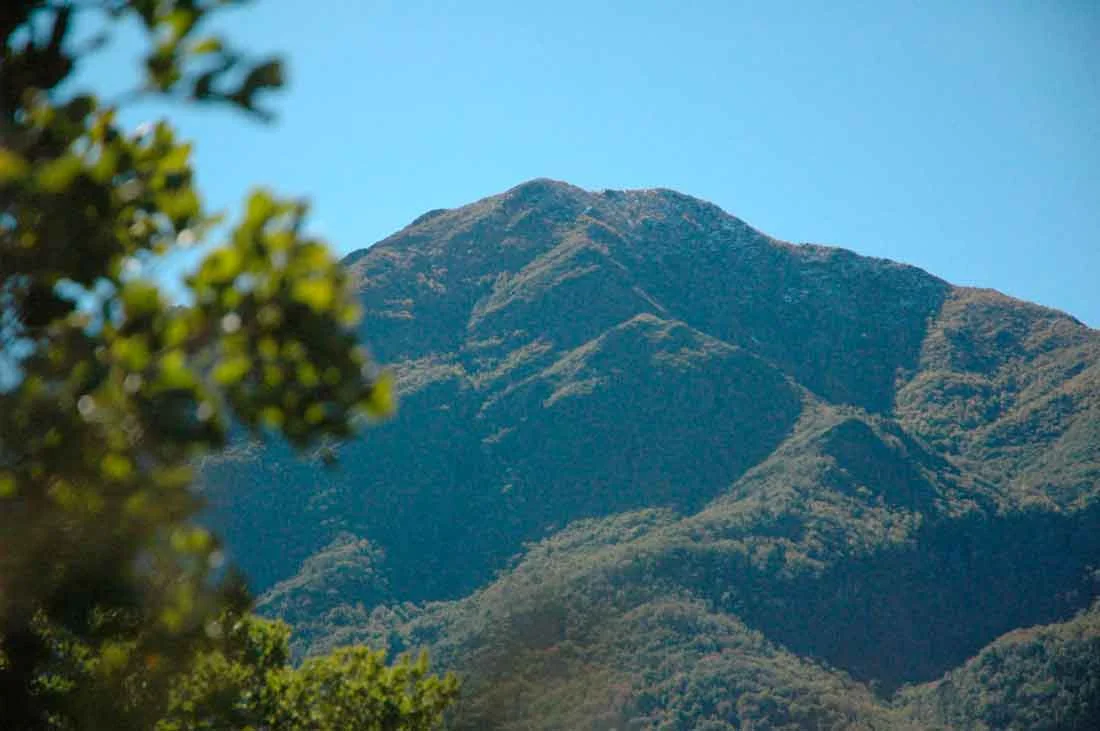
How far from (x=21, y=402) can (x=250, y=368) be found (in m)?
0.84

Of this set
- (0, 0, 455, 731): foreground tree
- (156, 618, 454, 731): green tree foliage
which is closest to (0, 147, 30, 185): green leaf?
(0, 0, 455, 731): foreground tree

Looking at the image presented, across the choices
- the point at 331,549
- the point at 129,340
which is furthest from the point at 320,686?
the point at 331,549

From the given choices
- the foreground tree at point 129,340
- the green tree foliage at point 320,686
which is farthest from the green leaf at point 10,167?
the green tree foliage at point 320,686

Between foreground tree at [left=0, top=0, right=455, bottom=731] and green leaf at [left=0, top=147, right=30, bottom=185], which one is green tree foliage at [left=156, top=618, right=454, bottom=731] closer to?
foreground tree at [left=0, top=0, right=455, bottom=731]

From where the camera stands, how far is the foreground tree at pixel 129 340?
113 inches

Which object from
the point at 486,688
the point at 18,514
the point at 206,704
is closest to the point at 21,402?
the point at 18,514

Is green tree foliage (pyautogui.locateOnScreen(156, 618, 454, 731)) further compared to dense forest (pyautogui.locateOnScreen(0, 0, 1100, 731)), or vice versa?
green tree foliage (pyautogui.locateOnScreen(156, 618, 454, 731))

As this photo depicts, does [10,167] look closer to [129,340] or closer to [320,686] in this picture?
[129,340]

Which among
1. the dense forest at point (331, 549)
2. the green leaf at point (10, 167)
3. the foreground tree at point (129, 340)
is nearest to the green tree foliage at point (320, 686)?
the dense forest at point (331, 549)

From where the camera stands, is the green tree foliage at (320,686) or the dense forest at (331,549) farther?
the green tree foliage at (320,686)

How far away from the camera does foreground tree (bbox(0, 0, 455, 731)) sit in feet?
9.41

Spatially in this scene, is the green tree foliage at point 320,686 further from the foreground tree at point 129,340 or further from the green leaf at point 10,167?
the green leaf at point 10,167

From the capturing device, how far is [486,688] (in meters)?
75.8

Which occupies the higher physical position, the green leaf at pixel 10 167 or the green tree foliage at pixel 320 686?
the green leaf at pixel 10 167
